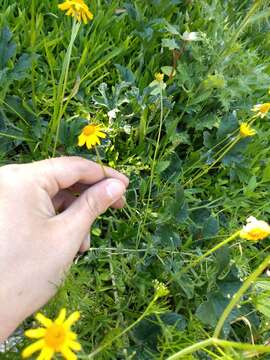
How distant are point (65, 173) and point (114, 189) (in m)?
0.11

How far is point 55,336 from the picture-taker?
653 mm

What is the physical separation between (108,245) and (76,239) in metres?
0.28

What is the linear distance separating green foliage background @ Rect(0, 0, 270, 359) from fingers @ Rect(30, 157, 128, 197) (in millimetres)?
162

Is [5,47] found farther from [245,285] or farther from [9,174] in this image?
[245,285]

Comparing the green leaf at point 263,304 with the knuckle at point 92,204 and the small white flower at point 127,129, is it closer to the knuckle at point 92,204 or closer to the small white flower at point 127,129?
the knuckle at point 92,204

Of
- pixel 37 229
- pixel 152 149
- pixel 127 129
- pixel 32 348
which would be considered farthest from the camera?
pixel 152 149

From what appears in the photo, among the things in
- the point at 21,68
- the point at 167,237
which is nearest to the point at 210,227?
the point at 167,237

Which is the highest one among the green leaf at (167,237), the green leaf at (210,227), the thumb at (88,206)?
the thumb at (88,206)

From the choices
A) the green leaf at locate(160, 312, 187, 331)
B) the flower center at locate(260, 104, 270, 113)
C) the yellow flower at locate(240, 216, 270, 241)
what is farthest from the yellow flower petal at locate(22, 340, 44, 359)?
the flower center at locate(260, 104, 270, 113)

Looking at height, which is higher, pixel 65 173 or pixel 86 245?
pixel 65 173

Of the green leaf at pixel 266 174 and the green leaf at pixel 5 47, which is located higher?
the green leaf at pixel 5 47

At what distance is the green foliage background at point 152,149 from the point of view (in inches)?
44.9

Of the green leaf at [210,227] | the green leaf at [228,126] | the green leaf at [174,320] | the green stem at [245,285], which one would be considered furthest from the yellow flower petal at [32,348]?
the green leaf at [228,126]

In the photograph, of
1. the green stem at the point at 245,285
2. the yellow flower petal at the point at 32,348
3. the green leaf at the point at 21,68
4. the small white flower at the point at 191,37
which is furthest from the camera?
the small white flower at the point at 191,37
